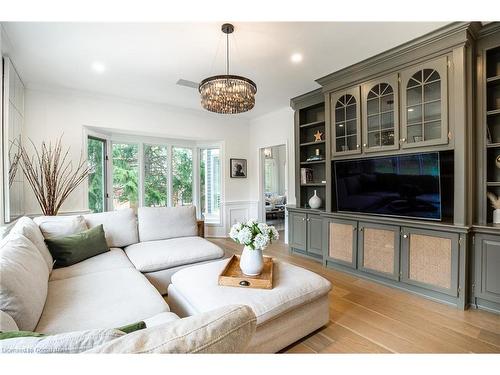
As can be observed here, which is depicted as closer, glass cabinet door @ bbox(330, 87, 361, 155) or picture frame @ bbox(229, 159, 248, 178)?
glass cabinet door @ bbox(330, 87, 361, 155)

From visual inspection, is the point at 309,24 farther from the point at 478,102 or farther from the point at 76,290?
the point at 76,290

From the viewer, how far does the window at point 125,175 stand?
4520 millimetres

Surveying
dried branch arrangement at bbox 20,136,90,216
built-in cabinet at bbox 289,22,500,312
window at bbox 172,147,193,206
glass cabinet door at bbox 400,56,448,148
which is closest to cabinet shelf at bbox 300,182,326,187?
built-in cabinet at bbox 289,22,500,312

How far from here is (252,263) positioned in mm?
1893

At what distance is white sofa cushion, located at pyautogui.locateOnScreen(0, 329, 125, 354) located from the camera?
0.62 meters

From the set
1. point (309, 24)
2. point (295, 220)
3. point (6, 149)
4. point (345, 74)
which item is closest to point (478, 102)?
point (345, 74)

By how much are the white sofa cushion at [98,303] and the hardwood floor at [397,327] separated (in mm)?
1071

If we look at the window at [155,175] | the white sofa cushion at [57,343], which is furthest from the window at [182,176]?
the white sofa cushion at [57,343]

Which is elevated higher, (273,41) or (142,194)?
(273,41)

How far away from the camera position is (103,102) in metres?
3.92

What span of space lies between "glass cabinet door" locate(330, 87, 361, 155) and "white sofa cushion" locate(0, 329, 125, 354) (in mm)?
3154

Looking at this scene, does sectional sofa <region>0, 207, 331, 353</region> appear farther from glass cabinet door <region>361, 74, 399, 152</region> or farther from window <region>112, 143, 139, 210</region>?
glass cabinet door <region>361, 74, 399, 152</region>

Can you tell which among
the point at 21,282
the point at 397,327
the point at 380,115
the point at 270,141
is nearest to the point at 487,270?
the point at 397,327

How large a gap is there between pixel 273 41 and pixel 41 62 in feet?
9.04
